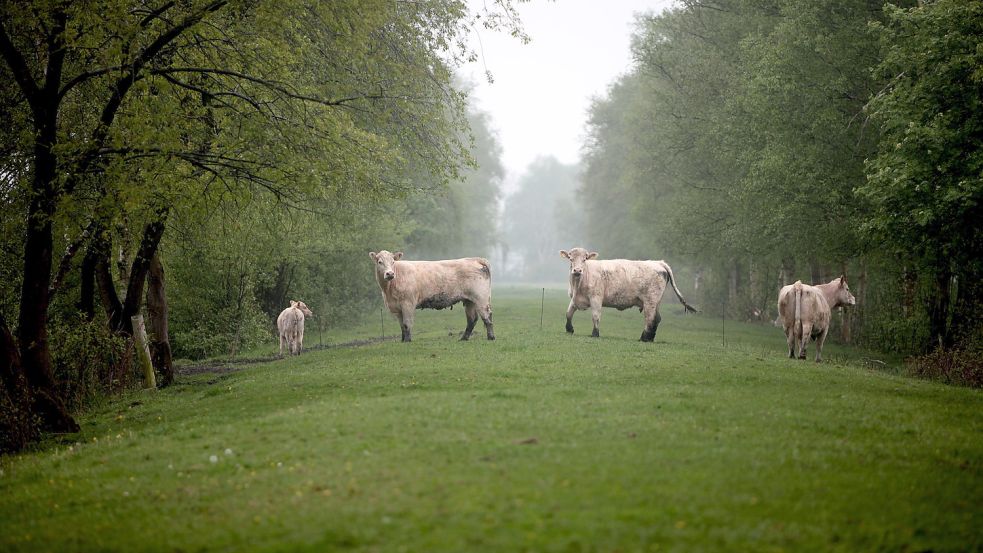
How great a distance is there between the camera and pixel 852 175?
25.0m

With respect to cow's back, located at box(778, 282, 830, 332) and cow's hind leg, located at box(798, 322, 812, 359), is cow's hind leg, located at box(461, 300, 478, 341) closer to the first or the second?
cow's back, located at box(778, 282, 830, 332)

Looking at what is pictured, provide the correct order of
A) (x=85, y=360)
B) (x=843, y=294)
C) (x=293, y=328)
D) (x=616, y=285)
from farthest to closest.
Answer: (x=293, y=328), (x=616, y=285), (x=843, y=294), (x=85, y=360)

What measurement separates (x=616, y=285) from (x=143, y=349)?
1377 cm

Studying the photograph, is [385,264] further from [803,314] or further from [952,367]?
[952,367]

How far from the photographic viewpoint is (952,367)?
1847 cm

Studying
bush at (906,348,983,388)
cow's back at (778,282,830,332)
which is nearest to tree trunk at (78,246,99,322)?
cow's back at (778,282,830,332)

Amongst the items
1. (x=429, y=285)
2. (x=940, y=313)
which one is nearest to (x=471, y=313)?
(x=429, y=285)

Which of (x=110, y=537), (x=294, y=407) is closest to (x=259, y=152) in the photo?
(x=294, y=407)

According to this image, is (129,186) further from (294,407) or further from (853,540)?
(853,540)

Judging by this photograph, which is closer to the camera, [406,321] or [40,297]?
[40,297]

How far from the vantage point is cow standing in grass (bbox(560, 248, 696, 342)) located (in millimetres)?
23406

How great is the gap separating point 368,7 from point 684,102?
87.4ft

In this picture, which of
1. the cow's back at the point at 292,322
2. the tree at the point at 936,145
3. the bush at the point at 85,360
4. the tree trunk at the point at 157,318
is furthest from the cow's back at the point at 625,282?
the bush at the point at 85,360

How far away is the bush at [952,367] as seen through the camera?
56.9ft
